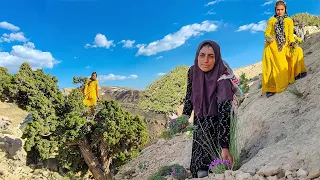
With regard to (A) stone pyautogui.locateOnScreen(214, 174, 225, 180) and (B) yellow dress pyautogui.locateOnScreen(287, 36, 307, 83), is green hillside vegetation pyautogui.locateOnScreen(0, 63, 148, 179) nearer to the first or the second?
(B) yellow dress pyautogui.locateOnScreen(287, 36, 307, 83)

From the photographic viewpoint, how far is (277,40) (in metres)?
5.23

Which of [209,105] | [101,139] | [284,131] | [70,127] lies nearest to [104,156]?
[101,139]

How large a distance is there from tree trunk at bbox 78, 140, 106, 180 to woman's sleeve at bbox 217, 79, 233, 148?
10.00 m

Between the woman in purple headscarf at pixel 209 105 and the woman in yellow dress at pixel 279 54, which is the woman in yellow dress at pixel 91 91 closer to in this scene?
the woman in yellow dress at pixel 279 54

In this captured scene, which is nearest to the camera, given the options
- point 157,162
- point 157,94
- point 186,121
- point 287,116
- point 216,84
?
point 216,84

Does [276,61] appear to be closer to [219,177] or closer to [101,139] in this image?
[219,177]

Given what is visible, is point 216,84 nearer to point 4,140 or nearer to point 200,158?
point 200,158

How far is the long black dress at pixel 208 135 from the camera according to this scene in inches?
109

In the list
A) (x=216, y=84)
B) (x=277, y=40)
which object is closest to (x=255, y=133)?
(x=216, y=84)

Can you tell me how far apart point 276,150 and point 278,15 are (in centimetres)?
331

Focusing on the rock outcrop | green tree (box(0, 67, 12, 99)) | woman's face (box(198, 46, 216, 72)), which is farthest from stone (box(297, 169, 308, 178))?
green tree (box(0, 67, 12, 99))

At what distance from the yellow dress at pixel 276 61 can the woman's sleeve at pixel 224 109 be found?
2624 millimetres

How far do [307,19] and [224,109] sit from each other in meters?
17.6

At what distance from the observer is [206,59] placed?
2.81 metres
